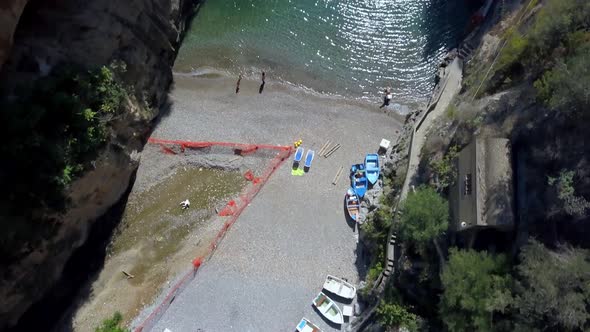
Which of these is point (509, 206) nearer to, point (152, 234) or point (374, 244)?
point (374, 244)

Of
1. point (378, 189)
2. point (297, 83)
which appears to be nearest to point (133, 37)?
point (297, 83)

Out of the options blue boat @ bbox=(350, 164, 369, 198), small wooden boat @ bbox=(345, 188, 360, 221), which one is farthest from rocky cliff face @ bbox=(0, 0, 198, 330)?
small wooden boat @ bbox=(345, 188, 360, 221)

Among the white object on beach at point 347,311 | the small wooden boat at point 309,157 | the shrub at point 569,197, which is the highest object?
the shrub at point 569,197

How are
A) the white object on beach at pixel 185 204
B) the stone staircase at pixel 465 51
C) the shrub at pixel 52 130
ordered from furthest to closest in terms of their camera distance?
1. the stone staircase at pixel 465 51
2. the white object on beach at pixel 185 204
3. the shrub at pixel 52 130

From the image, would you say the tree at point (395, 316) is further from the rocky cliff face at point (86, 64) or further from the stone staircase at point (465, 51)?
the rocky cliff face at point (86, 64)

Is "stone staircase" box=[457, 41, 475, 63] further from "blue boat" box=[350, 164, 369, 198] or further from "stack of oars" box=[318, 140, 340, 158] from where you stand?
"stack of oars" box=[318, 140, 340, 158]

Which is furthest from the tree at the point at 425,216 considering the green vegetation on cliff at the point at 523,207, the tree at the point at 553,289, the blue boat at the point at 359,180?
the blue boat at the point at 359,180

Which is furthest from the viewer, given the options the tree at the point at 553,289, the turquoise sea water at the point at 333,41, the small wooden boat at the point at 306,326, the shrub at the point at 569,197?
the turquoise sea water at the point at 333,41
